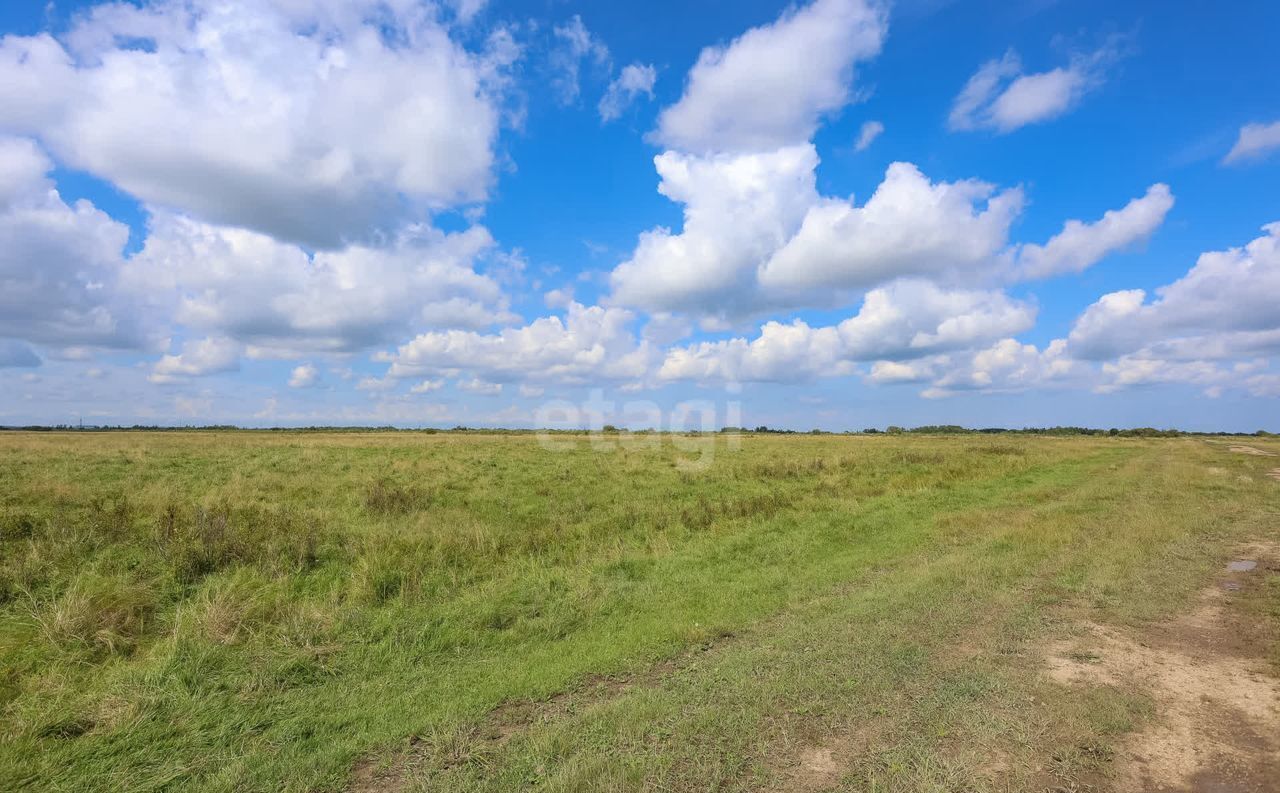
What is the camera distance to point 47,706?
5297mm

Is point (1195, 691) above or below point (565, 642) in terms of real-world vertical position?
above

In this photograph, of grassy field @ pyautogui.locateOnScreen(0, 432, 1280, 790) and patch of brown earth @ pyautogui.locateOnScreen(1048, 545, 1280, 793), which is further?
grassy field @ pyautogui.locateOnScreen(0, 432, 1280, 790)

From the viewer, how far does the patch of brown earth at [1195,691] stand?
4.00 meters

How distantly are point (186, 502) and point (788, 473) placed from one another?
2375 cm

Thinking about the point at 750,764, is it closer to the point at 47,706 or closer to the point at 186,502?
the point at 47,706

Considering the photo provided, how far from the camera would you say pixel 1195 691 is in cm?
530

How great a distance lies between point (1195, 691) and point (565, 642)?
6382 mm

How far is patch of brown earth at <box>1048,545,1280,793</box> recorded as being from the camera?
4000 mm

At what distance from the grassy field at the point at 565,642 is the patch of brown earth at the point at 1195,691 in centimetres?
25

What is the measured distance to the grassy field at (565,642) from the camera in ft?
14.5

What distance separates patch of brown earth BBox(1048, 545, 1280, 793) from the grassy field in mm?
250

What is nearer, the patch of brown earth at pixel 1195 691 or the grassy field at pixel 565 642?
the patch of brown earth at pixel 1195 691

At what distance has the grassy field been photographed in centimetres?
443

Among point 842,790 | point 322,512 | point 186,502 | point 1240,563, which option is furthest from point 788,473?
point 842,790
